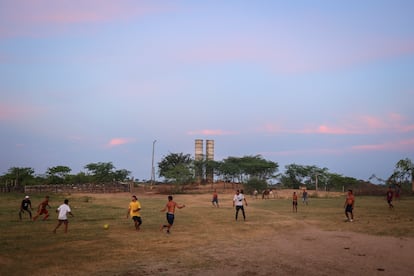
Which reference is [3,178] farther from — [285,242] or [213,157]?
[285,242]

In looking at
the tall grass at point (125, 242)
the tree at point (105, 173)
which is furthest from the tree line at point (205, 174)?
the tall grass at point (125, 242)

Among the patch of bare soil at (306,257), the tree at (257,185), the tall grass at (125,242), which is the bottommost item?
the tall grass at (125,242)

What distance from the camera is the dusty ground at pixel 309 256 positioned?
422 inches

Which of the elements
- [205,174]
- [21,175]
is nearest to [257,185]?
[205,174]

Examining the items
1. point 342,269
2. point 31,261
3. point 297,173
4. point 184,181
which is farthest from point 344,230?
point 297,173

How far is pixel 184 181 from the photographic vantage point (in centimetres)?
7194

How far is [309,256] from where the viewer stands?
41.9ft

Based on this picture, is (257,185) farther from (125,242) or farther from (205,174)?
(125,242)

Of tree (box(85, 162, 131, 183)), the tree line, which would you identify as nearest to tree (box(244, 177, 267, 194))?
the tree line

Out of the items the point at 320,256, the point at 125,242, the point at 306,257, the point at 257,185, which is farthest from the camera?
the point at 257,185

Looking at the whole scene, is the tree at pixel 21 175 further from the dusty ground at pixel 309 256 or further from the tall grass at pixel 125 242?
the dusty ground at pixel 309 256

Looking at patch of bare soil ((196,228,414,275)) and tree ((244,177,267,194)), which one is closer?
patch of bare soil ((196,228,414,275))

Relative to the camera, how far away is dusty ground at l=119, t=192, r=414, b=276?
→ 10.7 metres

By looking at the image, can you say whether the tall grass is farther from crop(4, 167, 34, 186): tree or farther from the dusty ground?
crop(4, 167, 34, 186): tree
